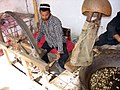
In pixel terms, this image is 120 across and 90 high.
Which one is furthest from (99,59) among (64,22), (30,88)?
(64,22)

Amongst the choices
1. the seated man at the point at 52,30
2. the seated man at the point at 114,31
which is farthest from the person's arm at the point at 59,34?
the seated man at the point at 114,31

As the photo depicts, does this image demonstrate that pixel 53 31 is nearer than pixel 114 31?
No

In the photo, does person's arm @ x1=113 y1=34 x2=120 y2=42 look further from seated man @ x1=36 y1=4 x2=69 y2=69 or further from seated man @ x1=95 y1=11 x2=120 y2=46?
seated man @ x1=36 y1=4 x2=69 y2=69

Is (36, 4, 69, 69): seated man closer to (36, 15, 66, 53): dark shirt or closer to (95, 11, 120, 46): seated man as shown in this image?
(36, 15, 66, 53): dark shirt

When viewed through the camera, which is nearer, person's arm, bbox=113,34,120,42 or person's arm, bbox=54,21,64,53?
person's arm, bbox=113,34,120,42

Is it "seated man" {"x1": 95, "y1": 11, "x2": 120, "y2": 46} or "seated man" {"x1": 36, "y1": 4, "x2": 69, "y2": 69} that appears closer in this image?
"seated man" {"x1": 95, "y1": 11, "x2": 120, "y2": 46}

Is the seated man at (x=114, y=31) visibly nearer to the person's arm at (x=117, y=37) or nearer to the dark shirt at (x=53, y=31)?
the person's arm at (x=117, y=37)

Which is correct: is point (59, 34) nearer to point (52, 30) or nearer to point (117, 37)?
point (52, 30)

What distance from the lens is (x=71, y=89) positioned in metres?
1.47

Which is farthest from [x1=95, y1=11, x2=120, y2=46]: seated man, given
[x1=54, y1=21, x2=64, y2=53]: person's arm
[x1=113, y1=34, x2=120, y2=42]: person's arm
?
[x1=54, y1=21, x2=64, y2=53]: person's arm

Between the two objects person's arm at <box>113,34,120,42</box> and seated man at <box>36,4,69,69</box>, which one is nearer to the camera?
person's arm at <box>113,34,120,42</box>

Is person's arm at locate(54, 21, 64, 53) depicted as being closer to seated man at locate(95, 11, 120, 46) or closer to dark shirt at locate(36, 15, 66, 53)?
dark shirt at locate(36, 15, 66, 53)

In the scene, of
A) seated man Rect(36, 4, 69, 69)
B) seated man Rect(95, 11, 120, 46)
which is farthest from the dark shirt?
seated man Rect(95, 11, 120, 46)

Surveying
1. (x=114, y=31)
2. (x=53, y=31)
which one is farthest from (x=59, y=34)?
(x=114, y=31)
